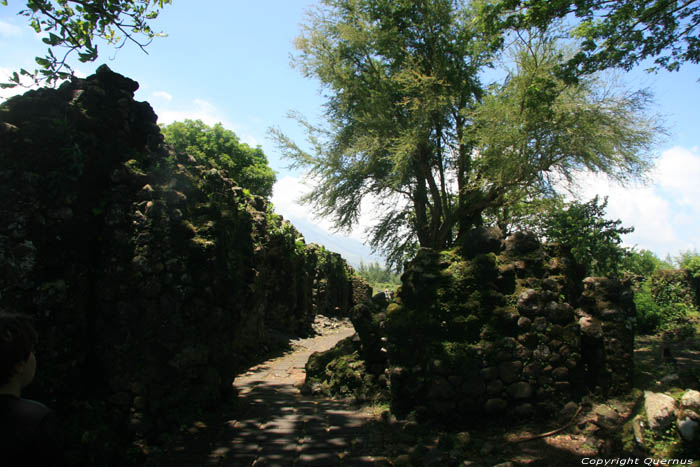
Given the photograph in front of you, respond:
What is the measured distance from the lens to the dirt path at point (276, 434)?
422 cm

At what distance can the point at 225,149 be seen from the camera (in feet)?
85.9

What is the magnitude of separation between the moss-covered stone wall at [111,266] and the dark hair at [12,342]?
8.60 ft

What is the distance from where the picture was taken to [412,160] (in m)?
15.4

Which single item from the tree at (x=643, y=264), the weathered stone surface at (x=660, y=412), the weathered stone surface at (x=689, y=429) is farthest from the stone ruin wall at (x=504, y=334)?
the tree at (x=643, y=264)

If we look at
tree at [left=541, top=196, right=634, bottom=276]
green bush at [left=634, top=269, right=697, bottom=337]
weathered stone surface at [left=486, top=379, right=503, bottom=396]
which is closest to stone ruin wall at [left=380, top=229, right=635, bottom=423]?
weathered stone surface at [left=486, top=379, right=503, bottom=396]

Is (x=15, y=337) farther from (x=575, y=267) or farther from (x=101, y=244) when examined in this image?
(x=575, y=267)

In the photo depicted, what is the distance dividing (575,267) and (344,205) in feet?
39.6

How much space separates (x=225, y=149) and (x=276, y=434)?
2378 centimetres

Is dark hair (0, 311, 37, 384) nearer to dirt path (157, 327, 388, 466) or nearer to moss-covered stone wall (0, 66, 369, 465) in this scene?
moss-covered stone wall (0, 66, 369, 465)

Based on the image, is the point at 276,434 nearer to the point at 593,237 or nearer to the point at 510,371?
the point at 510,371

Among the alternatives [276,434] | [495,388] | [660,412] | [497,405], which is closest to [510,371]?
[495,388]

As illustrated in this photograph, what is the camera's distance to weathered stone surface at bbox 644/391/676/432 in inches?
137

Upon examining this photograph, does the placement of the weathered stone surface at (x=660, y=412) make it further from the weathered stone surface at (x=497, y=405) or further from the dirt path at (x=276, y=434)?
the dirt path at (x=276, y=434)

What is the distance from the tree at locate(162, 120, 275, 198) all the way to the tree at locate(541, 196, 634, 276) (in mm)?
18963
